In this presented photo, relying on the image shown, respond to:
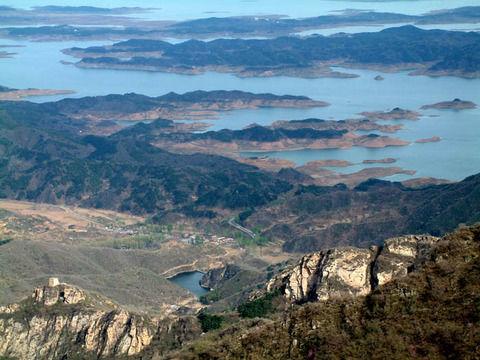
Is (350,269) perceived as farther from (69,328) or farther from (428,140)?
(428,140)

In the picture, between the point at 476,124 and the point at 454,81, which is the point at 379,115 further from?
the point at 454,81

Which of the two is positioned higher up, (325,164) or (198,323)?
(198,323)

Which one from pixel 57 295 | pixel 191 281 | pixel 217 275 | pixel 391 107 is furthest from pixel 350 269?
pixel 391 107

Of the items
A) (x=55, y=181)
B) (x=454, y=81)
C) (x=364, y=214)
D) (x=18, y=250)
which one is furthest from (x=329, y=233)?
(x=454, y=81)

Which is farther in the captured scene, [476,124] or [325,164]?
[476,124]

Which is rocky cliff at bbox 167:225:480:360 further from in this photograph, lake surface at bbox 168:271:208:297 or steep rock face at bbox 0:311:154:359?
lake surface at bbox 168:271:208:297

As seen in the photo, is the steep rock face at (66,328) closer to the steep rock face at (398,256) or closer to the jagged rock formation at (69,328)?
the jagged rock formation at (69,328)
